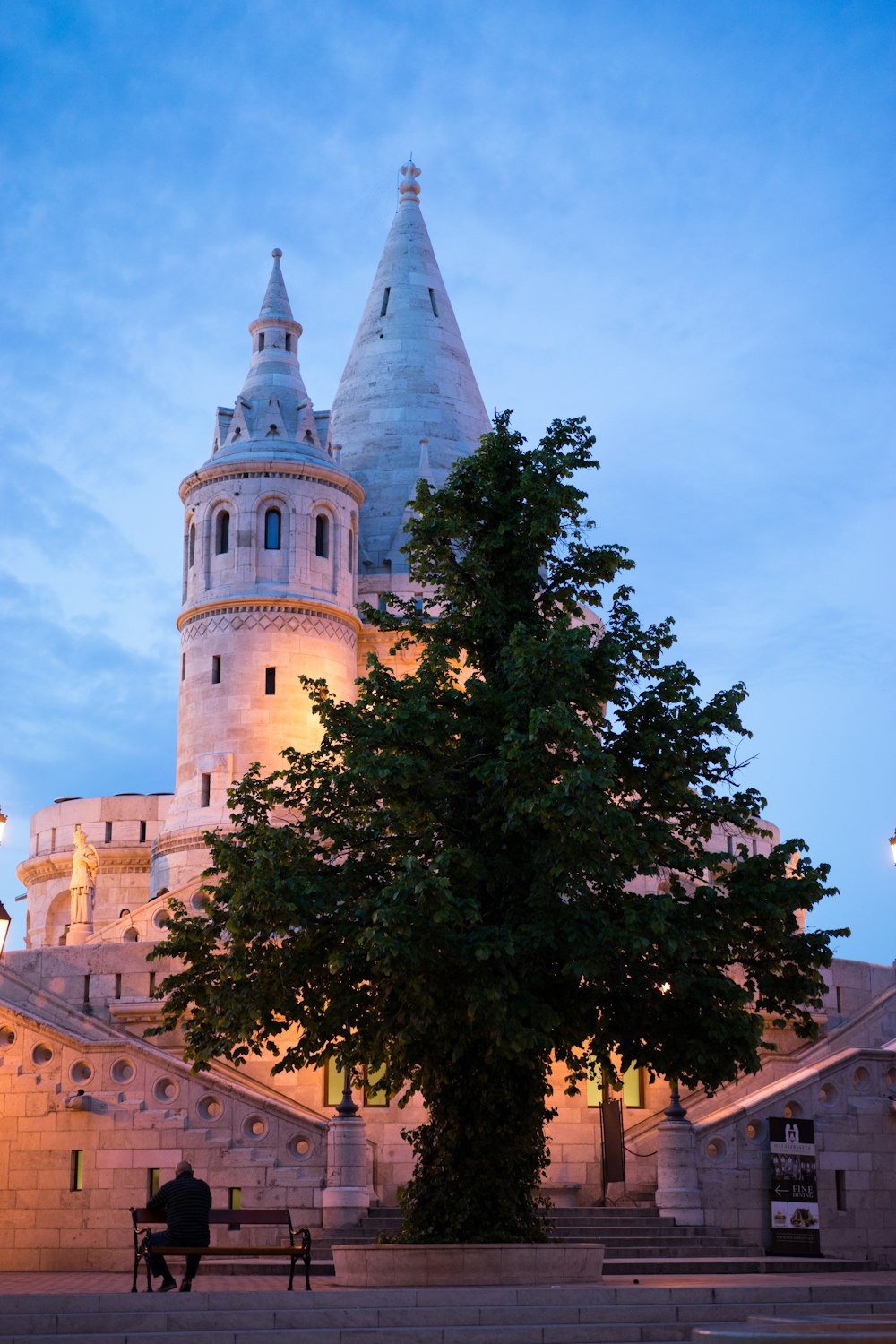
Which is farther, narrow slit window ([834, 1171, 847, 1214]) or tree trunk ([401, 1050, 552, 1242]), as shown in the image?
narrow slit window ([834, 1171, 847, 1214])

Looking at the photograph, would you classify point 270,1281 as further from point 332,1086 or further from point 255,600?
point 255,600

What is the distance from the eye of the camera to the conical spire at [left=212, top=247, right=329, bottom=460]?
46625mm

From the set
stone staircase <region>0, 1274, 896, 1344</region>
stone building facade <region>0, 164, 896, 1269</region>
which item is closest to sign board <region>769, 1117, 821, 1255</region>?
stone building facade <region>0, 164, 896, 1269</region>

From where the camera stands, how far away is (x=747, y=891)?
2056 cm

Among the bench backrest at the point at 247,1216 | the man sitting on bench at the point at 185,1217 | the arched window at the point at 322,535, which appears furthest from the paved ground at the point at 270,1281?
the arched window at the point at 322,535

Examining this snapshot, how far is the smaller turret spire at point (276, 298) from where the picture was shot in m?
49.3

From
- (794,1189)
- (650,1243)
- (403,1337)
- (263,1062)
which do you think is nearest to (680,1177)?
(650,1243)

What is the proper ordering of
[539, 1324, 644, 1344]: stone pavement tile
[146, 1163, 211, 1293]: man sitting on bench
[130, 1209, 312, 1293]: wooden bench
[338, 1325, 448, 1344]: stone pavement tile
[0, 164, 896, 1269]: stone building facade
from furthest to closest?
1. [0, 164, 896, 1269]: stone building facade
2. [146, 1163, 211, 1293]: man sitting on bench
3. [130, 1209, 312, 1293]: wooden bench
4. [539, 1324, 644, 1344]: stone pavement tile
5. [338, 1325, 448, 1344]: stone pavement tile

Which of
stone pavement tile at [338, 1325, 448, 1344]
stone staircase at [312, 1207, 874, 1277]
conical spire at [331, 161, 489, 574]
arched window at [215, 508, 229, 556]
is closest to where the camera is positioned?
stone pavement tile at [338, 1325, 448, 1344]

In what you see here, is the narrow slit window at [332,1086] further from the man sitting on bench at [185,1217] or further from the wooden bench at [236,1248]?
the man sitting on bench at [185,1217]

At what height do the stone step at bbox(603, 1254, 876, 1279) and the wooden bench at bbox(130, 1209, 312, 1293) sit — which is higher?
the wooden bench at bbox(130, 1209, 312, 1293)

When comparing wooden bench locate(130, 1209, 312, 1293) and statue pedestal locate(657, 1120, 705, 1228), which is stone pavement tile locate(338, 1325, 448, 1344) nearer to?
wooden bench locate(130, 1209, 312, 1293)

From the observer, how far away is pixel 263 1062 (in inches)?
1218

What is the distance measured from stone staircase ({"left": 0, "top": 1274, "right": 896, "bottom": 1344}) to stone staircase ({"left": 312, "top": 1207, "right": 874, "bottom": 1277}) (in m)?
5.13
